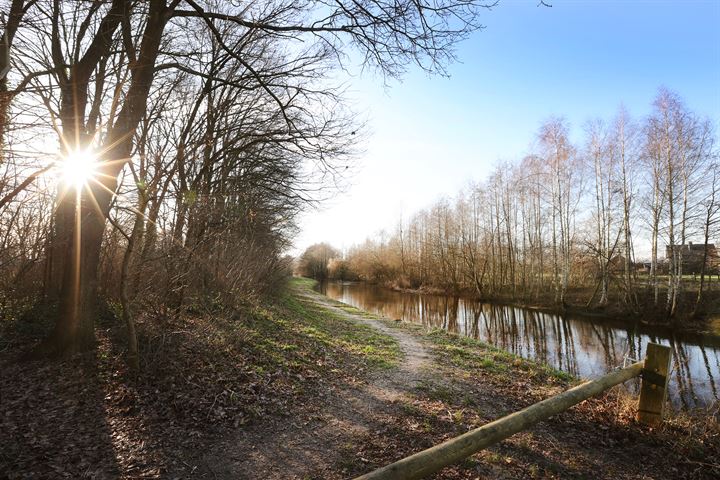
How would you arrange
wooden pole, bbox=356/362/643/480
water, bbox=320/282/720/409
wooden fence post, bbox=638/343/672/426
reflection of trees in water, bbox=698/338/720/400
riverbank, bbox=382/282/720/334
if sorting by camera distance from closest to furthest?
wooden pole, bbox=356/362/643/480 < wooden fence post, bbox=638/343/672/426 < reflection of trees in water, bbox=698/338/720/400 < water, bbox=320/282/720/409 < riverbank, bbox=382/282/720/334

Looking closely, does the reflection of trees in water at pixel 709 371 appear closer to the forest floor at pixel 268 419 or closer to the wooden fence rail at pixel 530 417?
the forest floor at pixel 268 419

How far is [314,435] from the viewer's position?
4.28 metres

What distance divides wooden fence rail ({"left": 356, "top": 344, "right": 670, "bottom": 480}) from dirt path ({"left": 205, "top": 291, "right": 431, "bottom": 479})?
1.40 metres

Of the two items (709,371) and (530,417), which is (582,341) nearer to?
(709,371)

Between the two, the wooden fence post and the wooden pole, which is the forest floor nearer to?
the wooden fence post

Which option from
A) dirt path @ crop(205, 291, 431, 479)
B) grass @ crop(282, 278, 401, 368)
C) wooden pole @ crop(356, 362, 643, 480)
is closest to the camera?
wooden pole @ crop(356, 362, 643, 480)

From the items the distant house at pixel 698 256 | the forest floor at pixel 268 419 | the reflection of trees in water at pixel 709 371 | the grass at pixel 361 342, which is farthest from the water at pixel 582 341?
the distant house at pixel 698 256

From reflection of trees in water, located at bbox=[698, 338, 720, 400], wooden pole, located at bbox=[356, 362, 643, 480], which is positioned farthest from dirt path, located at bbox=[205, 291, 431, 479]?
reflection of trees in water, located at bbox=[698, 338, 720, 400]

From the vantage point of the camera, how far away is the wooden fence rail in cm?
246

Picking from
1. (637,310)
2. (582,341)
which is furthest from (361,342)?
(637,310)

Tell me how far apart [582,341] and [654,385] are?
11662 mm

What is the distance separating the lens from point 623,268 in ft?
68.5

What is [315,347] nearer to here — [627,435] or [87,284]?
[87,284]

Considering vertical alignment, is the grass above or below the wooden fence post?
below
